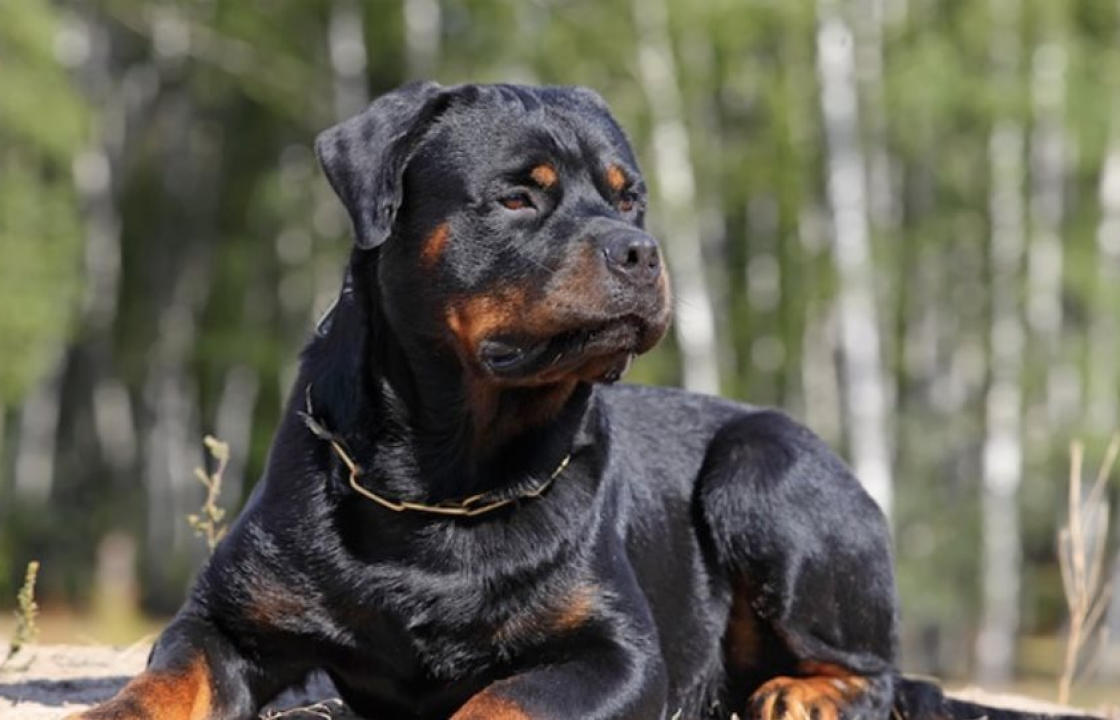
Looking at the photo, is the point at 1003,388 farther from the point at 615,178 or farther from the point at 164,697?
the point at 164,697

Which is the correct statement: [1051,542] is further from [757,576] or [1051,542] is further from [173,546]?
[757,576]

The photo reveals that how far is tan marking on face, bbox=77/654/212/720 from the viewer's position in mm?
4113

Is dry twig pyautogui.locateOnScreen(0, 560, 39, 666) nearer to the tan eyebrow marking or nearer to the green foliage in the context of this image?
the tan eyebrow marking

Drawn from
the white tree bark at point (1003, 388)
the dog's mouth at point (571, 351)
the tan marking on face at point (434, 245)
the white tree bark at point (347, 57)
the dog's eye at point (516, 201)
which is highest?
the white tree bark at point (347, 57)

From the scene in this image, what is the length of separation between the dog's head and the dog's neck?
0.08 meters

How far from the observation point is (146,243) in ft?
114

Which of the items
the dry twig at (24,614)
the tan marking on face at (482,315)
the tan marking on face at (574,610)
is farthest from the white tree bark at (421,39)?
the tan marking on face at (574,610)

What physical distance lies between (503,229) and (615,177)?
431mm

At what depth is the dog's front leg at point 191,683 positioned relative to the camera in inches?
164

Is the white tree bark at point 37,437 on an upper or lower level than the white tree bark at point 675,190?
lower

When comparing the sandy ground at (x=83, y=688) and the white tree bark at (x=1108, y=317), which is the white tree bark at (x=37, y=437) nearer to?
the white tree bark at (x=1108, y=317)

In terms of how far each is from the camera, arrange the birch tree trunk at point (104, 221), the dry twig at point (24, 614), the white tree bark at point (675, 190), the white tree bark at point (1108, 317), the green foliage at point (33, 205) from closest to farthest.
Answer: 1. the dry twig at point (24, 614)
2. the green foliage at point (33, 205)
3. the white tree bark at point (675, 190)
4. the white tree bark at point (1108, 317)
5. the birch tree trunk at point (104, 221)

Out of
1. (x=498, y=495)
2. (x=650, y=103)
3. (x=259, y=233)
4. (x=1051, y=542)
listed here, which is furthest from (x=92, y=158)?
(x=498, y=495)

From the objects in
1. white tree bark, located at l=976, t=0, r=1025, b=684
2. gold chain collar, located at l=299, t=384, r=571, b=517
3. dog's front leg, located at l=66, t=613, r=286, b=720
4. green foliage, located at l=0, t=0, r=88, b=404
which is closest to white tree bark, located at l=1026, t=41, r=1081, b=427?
white tree bark, located at l=976, t=0, r=1025, b=684
